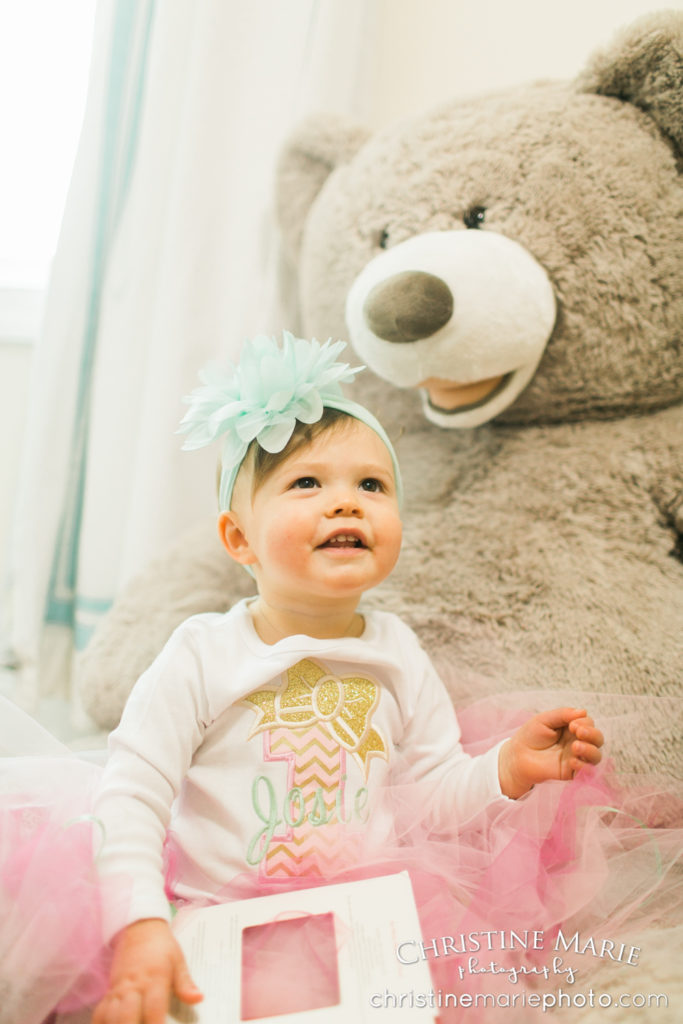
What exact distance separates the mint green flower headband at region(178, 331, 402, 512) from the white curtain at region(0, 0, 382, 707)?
50 centimetres

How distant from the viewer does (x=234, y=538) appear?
2.34ft

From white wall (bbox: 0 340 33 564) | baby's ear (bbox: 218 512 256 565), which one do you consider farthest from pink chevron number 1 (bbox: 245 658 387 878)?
white wall (bbox: 0 340 33 564)

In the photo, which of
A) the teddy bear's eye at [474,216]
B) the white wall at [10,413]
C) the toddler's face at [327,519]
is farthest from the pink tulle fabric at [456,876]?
the white wall at [10,413]

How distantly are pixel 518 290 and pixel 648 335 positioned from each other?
16 cm

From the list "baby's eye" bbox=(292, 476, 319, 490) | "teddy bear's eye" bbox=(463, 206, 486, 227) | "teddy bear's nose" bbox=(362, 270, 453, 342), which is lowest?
"baby's eye" bbox=(292, 476, 319, 490)

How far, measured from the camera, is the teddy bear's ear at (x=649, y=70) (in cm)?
75

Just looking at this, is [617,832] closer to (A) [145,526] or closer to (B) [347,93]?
(A) [145,526]

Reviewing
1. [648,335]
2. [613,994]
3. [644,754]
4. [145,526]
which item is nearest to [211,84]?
[145,526]

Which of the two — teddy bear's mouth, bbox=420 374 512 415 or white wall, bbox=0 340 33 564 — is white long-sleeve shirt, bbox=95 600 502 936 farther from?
white wall, bbox=0 340 33 564

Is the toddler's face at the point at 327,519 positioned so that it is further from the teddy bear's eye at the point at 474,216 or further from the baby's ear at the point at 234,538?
the teddy bear's eye at the point at 474,216

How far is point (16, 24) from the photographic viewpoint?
4.14 ft

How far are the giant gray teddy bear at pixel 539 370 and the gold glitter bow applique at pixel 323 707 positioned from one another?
0.14m

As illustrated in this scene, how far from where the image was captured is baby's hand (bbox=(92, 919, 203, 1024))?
44 centimetres

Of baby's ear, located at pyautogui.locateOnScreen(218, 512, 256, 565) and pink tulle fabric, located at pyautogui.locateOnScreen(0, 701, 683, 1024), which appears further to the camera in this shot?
baby's ear, located at pyautogui.locateOnScreen(218, 512, 256, 565)
